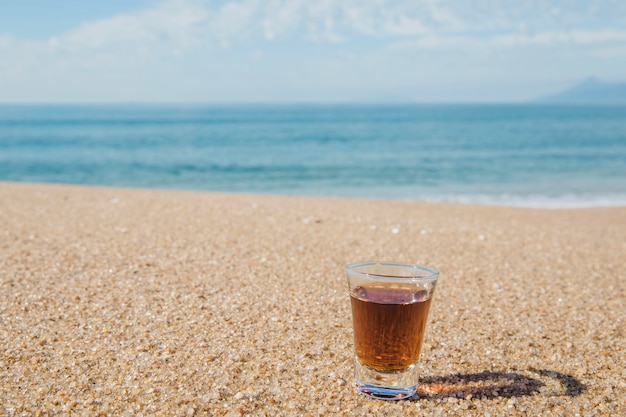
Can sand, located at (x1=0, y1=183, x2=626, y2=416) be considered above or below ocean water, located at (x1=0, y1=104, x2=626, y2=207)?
above

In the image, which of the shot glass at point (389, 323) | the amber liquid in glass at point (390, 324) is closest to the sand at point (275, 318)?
the shot glass at point (389, 323)

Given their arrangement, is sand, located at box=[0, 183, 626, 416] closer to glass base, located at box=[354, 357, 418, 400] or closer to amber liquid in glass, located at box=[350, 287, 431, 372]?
glass base, located at box=[354, 357, 418, 400]

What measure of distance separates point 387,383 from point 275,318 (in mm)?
1426

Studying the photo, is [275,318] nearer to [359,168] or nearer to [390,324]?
[390,324]

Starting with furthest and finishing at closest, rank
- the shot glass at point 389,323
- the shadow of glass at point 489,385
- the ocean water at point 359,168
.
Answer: the ocean water at point 359,168 < the shadow of glass at point 489,385 < the shot glass at point 389,323

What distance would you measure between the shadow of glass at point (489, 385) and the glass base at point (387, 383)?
0.38 feet

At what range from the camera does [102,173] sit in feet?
78.5

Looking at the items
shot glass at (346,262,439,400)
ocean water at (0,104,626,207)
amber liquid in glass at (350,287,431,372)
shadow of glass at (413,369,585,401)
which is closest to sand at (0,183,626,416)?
shadow of glass at (413,369,585,401)

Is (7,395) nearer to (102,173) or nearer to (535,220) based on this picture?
(535,220)

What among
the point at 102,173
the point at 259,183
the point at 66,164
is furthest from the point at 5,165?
the point at 259,183

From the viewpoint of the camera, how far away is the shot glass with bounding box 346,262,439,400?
2766 mm

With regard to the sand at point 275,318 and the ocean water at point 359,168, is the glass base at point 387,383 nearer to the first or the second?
the sand at point 275,318

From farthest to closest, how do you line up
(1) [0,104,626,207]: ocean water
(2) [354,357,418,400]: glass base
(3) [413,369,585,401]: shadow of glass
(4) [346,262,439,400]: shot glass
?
(1) [0,104,626,207]: ocean water
(3) [413,369,585,401]: shadow of glass
(2) [354,357,418,400]: glass base
(4) [346,262,439,400]: shot glass

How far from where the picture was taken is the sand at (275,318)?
299 cm
